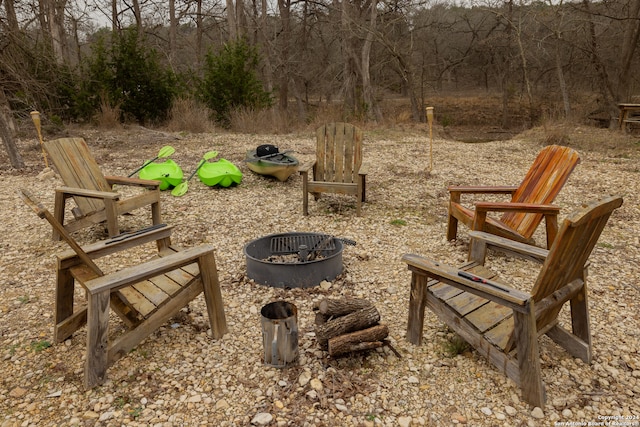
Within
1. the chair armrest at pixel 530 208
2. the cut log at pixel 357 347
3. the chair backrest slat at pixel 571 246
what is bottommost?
the cut log at pixel 357 347

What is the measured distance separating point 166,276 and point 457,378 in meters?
1.73

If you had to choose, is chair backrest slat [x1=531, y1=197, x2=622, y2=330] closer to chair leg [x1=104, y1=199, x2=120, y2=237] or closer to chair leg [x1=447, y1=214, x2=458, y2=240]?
chair leg [x1=447, y1=214, x2=458, y2=240]

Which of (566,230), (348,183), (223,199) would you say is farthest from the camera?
(223,199)

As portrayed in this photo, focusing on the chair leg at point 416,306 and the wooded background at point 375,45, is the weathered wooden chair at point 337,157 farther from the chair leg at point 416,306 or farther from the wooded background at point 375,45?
the wooded background at point 375,45

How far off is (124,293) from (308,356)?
108 centimetres

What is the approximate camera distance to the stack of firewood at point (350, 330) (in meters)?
2.22

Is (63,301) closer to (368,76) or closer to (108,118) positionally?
(108,118)

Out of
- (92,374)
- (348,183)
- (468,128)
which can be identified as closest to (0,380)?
(92,374)

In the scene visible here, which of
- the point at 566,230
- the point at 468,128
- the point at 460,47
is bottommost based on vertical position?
the point at 468,128

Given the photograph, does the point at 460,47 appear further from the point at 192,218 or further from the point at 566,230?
the point at 566,230

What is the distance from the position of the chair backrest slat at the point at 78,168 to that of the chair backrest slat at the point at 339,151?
2.28 m

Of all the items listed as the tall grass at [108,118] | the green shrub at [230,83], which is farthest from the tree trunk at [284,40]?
the tall grass at [108,118]

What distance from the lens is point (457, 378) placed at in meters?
2.18

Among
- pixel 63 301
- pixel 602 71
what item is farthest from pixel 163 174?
pixel 602 71
